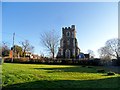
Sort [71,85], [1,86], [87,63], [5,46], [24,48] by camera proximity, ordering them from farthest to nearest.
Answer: [24,48] < [5,46] < [87,63] < [71,85] < [1,86]

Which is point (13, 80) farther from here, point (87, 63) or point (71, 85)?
point (87, 63)

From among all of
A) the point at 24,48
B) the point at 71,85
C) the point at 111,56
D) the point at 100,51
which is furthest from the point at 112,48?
the point at 71,85

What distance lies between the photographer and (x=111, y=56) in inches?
2589

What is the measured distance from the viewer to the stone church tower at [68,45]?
72938 millimetres

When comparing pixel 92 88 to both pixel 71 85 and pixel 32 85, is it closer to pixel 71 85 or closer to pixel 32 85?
pixel 71 85

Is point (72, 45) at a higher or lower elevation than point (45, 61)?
higher

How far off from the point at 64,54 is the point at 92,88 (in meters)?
59.5

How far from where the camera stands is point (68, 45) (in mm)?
74438

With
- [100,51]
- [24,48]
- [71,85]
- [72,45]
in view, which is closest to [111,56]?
[100,51]

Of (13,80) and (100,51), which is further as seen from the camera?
(100,51)

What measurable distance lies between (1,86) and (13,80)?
4.65 ft

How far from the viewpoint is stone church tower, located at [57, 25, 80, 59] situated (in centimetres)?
7294

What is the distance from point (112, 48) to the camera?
219 ft

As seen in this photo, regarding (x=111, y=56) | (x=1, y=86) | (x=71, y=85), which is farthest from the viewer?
(x=111, y=56)
